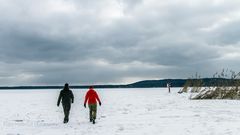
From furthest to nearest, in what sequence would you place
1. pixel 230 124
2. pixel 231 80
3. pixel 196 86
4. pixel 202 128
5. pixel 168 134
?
pixel 196 86 → pixel 231 80 → pixel 230 124 → pixel 202 128 → pixel 168 134

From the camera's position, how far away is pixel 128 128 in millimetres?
14547

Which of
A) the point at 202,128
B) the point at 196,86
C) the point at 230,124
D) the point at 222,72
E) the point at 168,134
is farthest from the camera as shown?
the point at 196,86

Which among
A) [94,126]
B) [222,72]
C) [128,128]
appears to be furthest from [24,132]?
[222,72]

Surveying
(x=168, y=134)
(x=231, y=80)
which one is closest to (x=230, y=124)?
(x=168, y=134)

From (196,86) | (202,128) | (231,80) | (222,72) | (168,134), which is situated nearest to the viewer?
(168,134)

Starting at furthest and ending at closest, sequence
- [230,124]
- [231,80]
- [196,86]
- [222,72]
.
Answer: [196,86] < [222,72] < [231,80] < [230,124]

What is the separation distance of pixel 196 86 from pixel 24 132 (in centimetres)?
2985

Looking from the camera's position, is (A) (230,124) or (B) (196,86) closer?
(A) (230,124)

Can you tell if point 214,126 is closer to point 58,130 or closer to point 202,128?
point 202,128

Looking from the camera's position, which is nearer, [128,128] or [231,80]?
[128,128]

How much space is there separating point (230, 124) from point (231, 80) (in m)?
17.0

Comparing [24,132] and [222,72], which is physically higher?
[222,72]

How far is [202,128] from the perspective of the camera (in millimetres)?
13781

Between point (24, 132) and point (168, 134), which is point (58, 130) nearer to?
point (24, 132)
